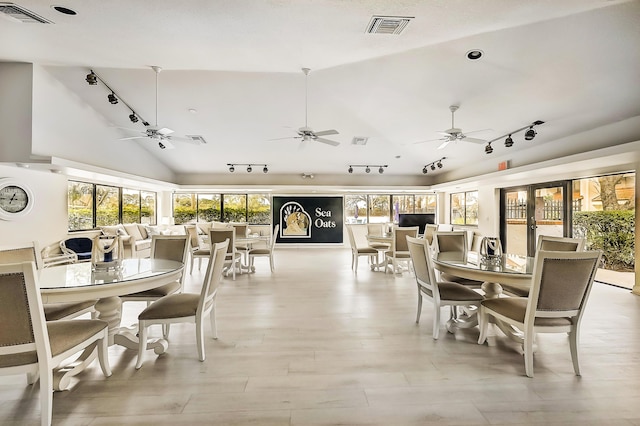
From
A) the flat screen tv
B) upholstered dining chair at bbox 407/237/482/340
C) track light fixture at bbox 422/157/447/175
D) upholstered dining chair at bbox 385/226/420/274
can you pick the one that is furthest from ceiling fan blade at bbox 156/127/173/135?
the flat screen tv

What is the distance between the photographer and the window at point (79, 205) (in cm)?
691

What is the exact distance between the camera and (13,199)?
5.29 meters

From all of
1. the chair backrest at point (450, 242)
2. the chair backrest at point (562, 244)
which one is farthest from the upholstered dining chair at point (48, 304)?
the chair backrest at point (562, 244)

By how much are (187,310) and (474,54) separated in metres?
4.62

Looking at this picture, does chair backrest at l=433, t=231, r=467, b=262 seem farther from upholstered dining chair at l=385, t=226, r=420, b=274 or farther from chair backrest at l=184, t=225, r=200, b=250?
chair backrest at l=184, t=225, r=200, b=250

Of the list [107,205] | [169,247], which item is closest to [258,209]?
[107,205]

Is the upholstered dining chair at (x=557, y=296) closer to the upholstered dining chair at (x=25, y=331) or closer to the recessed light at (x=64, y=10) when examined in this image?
the upholstered dining chair at (x=25, y=331)

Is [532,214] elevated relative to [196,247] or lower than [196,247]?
elevated

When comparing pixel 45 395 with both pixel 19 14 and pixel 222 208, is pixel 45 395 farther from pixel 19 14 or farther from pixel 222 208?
pixel 222 208

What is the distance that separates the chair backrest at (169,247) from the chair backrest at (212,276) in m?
0.89

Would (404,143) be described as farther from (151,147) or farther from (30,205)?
(30,205)

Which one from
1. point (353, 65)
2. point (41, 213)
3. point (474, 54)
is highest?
point (353, 65)

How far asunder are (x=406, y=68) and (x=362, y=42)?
5.12 ft

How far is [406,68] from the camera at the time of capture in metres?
4.54
